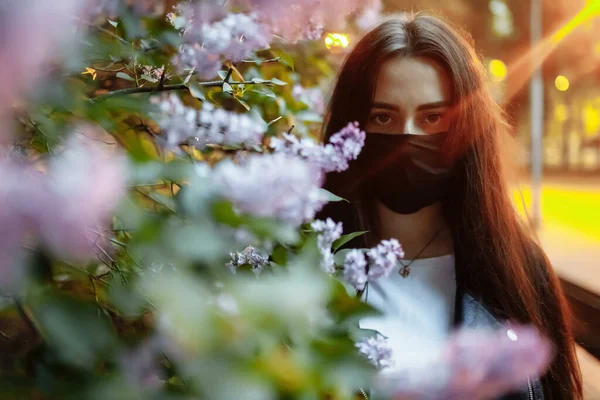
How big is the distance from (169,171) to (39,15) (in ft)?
0.50

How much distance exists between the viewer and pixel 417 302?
1.20m

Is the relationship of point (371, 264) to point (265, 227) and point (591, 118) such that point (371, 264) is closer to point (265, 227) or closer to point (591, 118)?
point (265, 227)

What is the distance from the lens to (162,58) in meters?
0.74

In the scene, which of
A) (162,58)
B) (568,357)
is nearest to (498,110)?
(568,357)

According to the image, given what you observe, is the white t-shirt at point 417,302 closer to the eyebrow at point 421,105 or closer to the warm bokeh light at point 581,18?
the eyebrow at point 421,105

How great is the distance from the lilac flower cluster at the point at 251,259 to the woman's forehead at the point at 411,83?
2.11 feet

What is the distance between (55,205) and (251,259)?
294 millimetres

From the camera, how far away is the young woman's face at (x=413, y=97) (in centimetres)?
111

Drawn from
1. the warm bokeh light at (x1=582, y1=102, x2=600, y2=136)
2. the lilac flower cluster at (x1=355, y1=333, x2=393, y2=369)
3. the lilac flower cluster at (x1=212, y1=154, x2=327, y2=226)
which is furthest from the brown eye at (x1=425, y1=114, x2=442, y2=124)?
the warm bokeh light at (x1=582, y1=102, x2=600, y2=136)

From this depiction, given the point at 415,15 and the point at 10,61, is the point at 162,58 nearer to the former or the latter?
the point at 10,61

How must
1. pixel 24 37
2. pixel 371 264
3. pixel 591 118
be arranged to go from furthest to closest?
1. pixel 591 118
2. pixel 371 264
3. pixel 24 37

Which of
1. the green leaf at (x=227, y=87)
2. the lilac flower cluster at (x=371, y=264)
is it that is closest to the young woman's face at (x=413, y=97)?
the green leaf at (x=227, y=87)

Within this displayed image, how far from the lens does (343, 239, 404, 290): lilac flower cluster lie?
22.2 inches

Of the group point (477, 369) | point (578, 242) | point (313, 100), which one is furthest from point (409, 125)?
point (578, 242)
